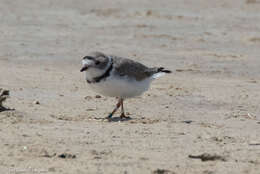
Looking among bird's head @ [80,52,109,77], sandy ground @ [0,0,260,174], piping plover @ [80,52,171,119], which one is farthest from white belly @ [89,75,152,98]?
sandy ground @ [0,0,260,174]

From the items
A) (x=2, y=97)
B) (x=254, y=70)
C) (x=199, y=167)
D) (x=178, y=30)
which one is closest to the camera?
(x=199, y=167)

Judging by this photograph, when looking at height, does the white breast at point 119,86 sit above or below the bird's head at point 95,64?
below

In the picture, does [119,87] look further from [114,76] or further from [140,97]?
[140,97]

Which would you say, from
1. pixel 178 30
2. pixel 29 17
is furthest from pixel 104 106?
pixel 29 17

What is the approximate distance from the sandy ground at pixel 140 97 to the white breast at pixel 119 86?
383 mm

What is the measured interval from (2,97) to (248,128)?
9.94 ft

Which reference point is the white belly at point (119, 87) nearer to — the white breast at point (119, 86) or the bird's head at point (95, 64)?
the white breast at point (119, 86)

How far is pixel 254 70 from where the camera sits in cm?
1483

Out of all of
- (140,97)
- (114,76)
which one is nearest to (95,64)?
(114,76)

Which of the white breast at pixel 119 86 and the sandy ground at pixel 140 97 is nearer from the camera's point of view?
the sandy ground at pixel 140 97

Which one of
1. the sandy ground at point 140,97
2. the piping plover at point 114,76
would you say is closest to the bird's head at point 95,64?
the piping plover at point 114,76

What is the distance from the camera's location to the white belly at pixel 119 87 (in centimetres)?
961

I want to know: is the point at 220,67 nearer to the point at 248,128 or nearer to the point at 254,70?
the point at 254,70

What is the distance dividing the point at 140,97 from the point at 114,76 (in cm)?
215
